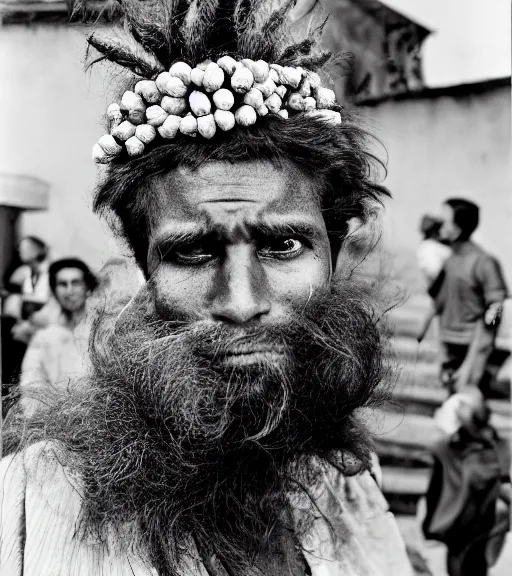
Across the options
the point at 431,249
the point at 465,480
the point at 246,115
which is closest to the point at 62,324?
the point at 246,115

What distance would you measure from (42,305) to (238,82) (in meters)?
1.19

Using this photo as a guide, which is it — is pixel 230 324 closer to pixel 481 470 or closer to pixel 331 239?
pixel 331 239

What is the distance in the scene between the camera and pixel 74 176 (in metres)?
2.13

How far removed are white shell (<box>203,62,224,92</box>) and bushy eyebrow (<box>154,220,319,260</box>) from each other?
0.25m

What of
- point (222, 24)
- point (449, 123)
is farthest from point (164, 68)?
point (449, 123)

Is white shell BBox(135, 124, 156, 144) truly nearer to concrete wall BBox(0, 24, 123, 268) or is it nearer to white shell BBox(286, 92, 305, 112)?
white shell BBox(286, 92, 305, 112)

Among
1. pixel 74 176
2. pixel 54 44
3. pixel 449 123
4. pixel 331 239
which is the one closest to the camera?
pixel 331 239

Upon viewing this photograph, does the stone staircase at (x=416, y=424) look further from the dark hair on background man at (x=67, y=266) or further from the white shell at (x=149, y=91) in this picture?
the white shell at (x=149, y=91)

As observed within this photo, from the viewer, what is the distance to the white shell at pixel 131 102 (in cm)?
136

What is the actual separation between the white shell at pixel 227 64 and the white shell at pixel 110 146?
0.25 metres

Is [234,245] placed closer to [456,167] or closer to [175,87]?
[175,87]

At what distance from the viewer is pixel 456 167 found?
9.01ft

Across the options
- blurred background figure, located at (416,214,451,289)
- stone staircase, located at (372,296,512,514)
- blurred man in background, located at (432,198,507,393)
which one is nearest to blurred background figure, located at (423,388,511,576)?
stone staircase, located at (372,296,512,514)

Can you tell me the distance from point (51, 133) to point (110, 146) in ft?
2.72
